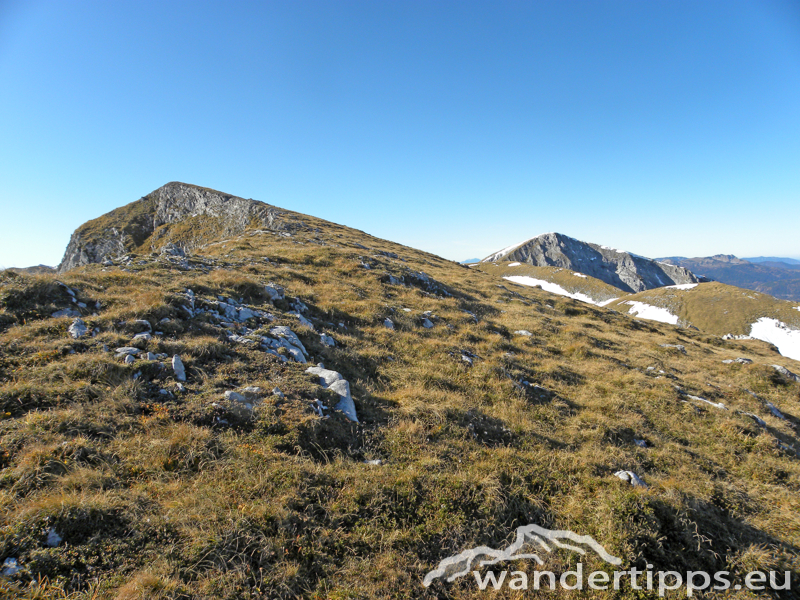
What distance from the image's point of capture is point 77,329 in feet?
28.0

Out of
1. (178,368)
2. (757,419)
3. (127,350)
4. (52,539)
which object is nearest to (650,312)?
(757,419)

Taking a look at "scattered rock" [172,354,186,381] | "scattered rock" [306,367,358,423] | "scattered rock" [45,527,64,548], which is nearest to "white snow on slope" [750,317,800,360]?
"scattered rock" [306,367,358,423]

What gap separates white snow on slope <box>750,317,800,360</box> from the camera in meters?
77.8

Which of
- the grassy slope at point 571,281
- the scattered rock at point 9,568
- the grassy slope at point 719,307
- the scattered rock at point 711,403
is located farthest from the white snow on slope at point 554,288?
the scattered rock at point 9,568

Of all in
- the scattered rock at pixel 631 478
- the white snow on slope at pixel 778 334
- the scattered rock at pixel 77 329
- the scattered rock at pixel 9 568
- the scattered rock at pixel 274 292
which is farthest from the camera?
the white snow on slope at pixel 778 334

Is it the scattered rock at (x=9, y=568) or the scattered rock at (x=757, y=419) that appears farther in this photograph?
the scattered rock at (x=757, y=419)

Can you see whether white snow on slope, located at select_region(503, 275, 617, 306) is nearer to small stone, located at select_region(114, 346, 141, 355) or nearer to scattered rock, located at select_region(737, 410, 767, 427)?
scattered rock, located at select_region(737, 410, 767, 427)

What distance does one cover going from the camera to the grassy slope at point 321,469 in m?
4.38

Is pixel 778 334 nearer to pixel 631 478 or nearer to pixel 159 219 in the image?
pixel 631 478

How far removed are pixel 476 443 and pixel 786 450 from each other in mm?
10655

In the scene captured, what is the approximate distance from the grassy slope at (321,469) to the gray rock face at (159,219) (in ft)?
131

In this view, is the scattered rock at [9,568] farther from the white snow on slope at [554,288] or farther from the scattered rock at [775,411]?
the white snow on slope at [554,288]

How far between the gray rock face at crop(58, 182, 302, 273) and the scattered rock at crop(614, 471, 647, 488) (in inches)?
1802

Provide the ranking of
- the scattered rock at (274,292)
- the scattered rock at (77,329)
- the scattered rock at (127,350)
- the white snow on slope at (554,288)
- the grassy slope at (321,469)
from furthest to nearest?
the white snow on slope at (554,288), the scattered rock at (274,292), the scattered rock at (77,329), the scattered rock at (127,350), the grassy slope at (321,469)
